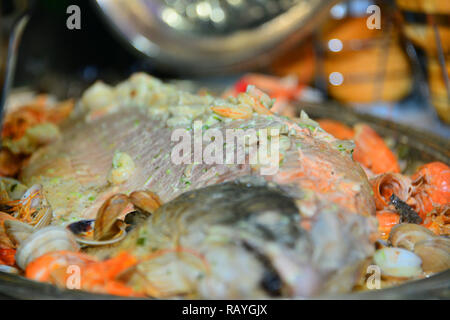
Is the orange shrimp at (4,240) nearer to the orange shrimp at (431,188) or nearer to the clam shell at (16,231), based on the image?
the clam shell at (16,231)

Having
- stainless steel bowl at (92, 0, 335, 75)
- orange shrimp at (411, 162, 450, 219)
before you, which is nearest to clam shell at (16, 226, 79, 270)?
orange shrimp at (411, 162, 450, 219)

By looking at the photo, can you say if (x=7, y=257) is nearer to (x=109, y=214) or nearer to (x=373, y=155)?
(x=109, y=214)

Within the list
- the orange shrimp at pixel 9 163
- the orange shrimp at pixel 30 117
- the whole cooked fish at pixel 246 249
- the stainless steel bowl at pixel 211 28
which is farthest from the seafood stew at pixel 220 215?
the stainless steel bowl at pixel 211 28

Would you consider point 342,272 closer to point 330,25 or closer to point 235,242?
point 235,242

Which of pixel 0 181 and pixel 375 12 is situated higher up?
pixel 375 12

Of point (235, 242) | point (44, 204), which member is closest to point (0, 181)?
point (44, 204)
